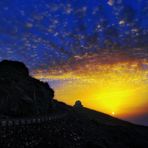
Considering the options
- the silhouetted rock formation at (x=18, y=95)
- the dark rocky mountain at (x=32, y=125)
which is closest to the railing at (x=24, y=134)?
the dark rocky mountain at (x=32, y=125)

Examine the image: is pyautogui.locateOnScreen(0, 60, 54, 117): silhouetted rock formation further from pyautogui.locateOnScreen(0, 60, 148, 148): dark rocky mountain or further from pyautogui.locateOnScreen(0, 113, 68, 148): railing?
pyautogui.locateOnScreen(0, 113, 68, 148): railing

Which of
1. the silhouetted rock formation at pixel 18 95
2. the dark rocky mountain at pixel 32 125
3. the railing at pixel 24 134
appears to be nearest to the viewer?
the railing at pixel 24 134

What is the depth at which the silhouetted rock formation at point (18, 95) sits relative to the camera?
4544 centimetres

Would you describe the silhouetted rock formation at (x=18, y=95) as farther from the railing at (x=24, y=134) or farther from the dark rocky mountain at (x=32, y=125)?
the railing at (x=24, y=134)

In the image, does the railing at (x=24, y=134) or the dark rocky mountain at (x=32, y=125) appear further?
the dark rocky mountain at (x=32, y=125)

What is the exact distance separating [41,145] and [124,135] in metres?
30.9

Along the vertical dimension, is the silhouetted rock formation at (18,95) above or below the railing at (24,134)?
above

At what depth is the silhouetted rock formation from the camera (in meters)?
45.4

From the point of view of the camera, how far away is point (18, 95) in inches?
1918

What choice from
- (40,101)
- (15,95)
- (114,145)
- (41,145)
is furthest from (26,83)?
(41,145)

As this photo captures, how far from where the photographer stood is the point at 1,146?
2630 centimetres

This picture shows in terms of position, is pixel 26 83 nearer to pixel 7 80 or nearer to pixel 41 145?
pixel 7 80

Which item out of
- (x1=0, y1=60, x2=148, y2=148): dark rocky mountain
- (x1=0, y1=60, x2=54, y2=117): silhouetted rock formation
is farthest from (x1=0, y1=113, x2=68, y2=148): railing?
(x1=0, y1=60, x2=54, y2=117): silhouetted rock formation

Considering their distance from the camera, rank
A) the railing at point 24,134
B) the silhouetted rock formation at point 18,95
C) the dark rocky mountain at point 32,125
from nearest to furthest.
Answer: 1. the railing at point 24,134
2. the dark rocky mountain at point 32,125
3. the silhouetted rock formation at point 18,95
